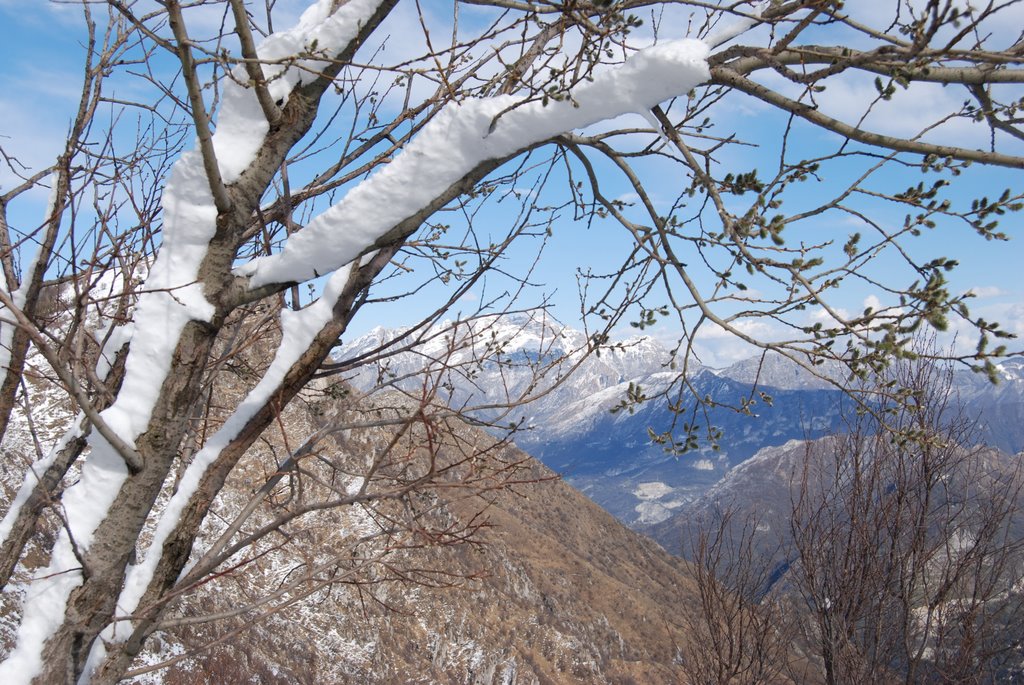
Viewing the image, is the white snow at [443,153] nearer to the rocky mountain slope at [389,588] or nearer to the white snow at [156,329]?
the white snow at [156,329]

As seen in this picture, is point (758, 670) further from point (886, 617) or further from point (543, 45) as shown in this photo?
point (543, 45)

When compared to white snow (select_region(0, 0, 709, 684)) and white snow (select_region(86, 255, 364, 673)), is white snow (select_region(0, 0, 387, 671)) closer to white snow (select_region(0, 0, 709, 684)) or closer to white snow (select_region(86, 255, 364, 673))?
white snow (select_region(0, 0, 709, 684))

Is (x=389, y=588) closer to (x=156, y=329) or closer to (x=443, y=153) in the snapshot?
(x=156, y=329)

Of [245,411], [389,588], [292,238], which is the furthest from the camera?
[389,588]

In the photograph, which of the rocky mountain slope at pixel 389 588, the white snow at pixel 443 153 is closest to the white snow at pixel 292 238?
the white snow at pixel 443 153

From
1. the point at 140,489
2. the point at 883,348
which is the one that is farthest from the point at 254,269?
the point at 883,348

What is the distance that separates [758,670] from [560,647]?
30.1 meters

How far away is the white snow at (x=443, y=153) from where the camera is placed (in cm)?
252

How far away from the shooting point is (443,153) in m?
2.57

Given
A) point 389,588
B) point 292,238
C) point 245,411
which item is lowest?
point 389,588

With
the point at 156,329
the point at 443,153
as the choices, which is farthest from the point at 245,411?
the point at 443,153

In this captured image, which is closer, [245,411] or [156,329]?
[156,329]

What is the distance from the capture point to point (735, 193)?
2658mm

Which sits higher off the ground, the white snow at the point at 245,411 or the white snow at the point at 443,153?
the white snow at the point at 443,153
